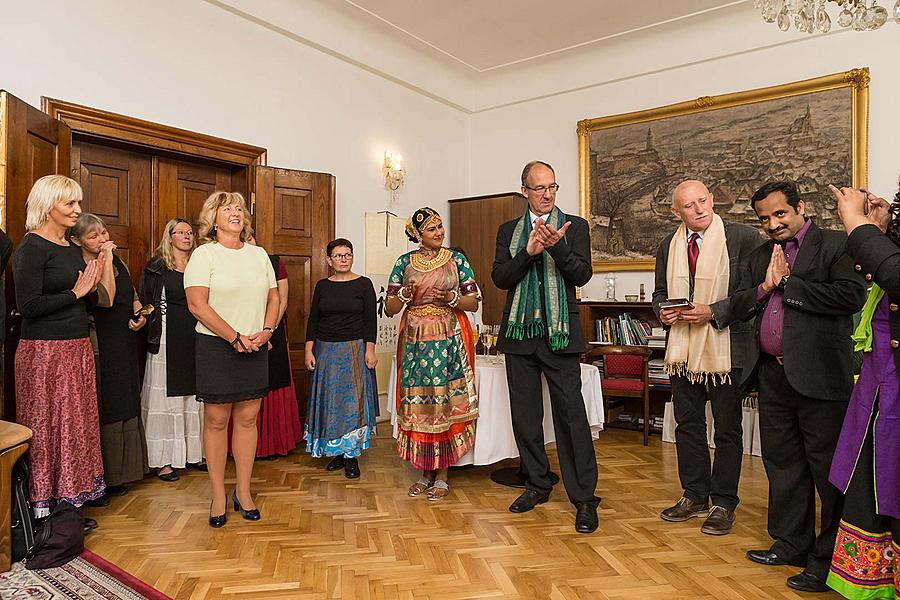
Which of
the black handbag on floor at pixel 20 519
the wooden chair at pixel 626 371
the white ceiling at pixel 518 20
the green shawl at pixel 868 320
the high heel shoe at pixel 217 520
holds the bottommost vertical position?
the high heel shoe at pixel 217 520

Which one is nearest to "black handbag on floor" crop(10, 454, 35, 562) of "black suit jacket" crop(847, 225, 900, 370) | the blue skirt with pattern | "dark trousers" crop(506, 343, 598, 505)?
the blue skirt with pattern

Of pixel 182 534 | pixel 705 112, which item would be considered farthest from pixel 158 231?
pixel 705 112

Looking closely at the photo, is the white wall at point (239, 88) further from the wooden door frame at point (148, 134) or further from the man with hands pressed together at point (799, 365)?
the man with hands pressed together at point (799, 365)

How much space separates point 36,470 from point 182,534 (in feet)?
2.38

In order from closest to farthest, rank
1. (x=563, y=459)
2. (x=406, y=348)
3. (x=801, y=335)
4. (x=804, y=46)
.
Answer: (x=801, y=335) → (x=563, y=459) → (x=406, y=348) → (x=804, y=46)

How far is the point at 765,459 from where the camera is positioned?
2.69 m

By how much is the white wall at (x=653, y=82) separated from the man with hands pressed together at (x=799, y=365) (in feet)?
10.6

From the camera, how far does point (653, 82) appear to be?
6.08 m

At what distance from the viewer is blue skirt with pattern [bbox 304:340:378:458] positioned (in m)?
4.09

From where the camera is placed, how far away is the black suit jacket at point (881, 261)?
6.38ft

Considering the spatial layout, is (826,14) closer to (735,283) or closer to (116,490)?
(735,283)

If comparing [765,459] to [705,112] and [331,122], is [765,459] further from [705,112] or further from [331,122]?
[331,122]

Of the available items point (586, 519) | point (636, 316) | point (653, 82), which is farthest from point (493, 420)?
point (653, 82)

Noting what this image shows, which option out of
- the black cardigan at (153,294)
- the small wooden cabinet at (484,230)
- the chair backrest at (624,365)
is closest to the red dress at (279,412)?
the black cardigan at (153,294)
